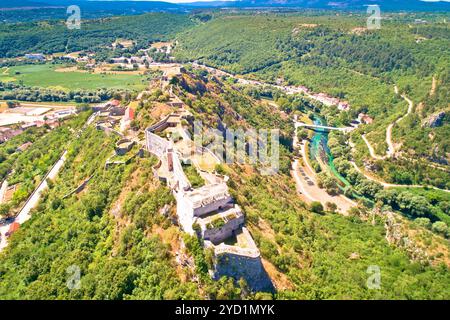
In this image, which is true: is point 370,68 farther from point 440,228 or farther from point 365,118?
point 440,228

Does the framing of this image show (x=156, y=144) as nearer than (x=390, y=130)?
Yes

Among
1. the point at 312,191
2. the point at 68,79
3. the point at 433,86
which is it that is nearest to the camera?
the point at 312,191

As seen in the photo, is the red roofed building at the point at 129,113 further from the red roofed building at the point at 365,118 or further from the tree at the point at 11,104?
the red roofed building at the point at 365,118

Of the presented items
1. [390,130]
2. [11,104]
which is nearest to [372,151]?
[390,130]

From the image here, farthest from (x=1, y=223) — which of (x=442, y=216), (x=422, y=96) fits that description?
(x=422, y=96)

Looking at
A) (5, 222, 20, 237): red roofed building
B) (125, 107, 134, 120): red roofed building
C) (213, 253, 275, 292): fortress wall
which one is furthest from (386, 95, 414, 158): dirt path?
(5, 222, 20, 237): red roofed building

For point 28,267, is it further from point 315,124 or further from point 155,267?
point 315,124

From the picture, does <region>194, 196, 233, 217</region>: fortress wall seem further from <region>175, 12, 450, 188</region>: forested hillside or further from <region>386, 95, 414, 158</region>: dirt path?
<region>386, 95, 414, 158</region>: dirt path
